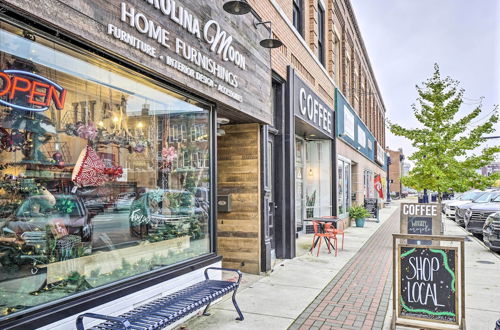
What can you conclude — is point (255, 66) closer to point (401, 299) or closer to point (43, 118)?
point (43, 118)

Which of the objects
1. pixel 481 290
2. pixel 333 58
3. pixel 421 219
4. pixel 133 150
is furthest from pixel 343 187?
pixel 133 150

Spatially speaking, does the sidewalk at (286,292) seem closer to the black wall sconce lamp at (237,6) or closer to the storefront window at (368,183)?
the black wall sconce lamp at (237,6)

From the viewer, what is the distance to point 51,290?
3.52m

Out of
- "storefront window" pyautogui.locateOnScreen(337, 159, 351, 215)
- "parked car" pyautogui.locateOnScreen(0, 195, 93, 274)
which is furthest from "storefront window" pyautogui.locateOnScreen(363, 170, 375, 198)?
"parked car" pyautogui.locateOnScreen(0, 195, 93, 274)

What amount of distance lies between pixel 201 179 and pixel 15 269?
2906 mm

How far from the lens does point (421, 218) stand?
8273 millimetres

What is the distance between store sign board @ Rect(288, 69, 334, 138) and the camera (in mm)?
9383

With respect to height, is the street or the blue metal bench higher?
the blue metal bench

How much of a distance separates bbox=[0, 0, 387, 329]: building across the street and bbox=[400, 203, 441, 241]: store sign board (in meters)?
2.37

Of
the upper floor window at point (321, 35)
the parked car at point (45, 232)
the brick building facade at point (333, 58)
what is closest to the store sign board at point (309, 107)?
the brick building facade at point (333, 58)

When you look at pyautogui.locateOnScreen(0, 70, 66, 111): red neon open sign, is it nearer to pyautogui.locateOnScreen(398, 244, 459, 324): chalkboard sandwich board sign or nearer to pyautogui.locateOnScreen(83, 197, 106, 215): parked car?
pyautogui.locateOnScreen(83, 197, 106, 215): parked car

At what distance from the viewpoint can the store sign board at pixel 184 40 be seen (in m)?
3.32

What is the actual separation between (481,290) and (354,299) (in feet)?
7.35

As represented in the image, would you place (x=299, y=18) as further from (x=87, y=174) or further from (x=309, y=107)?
(x=87, y=174)
